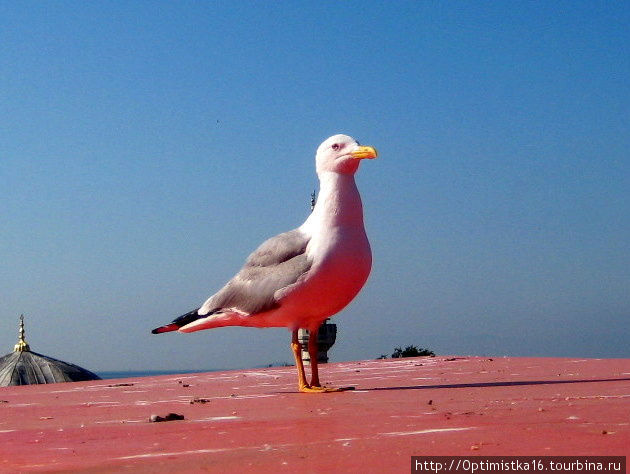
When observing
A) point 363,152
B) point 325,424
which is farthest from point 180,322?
point 325,424

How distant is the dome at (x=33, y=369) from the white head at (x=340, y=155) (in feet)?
85.5

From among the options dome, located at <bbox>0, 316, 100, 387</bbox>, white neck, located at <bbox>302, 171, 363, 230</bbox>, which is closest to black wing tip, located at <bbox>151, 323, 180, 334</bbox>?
white neck, located at <bbox>302, 171, 363, 230</bbox>

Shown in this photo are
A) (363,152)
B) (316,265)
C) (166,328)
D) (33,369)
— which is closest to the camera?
(316,265)

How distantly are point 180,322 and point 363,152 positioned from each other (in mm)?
2514

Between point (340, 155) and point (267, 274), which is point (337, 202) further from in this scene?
point (267, 274)

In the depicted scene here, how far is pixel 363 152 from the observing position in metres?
8.30

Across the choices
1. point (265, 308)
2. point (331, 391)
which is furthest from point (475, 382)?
point (265, 308)

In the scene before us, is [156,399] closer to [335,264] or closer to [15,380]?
[335,264]

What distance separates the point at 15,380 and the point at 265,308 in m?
27.0

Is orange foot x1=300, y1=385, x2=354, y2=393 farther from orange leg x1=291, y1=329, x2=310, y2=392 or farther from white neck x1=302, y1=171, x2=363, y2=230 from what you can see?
white neck x1=302, y1=171, x2=363, y2=230

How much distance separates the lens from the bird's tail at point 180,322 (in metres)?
9.24

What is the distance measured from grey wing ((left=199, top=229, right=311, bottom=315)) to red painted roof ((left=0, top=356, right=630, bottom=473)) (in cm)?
80

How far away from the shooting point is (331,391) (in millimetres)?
8242

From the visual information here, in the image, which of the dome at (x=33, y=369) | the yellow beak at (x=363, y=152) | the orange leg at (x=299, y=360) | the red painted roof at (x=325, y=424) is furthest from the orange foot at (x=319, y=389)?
the dome at (x=33, y=369)
